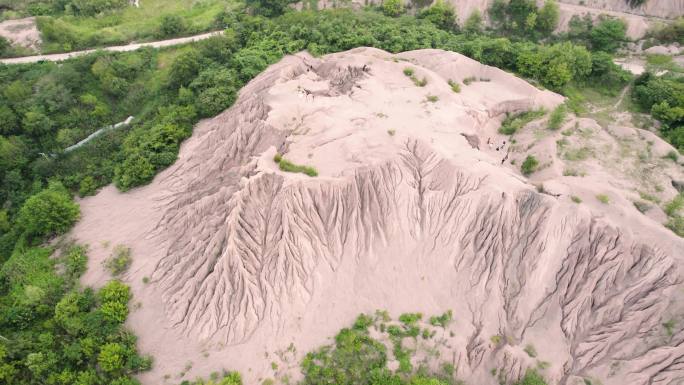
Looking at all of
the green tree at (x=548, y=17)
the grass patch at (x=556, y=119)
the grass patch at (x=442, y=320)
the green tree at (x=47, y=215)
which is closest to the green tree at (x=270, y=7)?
the green tree at (x=548, y=17)

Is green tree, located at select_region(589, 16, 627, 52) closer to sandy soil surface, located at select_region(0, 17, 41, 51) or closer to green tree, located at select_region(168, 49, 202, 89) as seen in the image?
green tree, located at select_region(168, 49, 202, 89)

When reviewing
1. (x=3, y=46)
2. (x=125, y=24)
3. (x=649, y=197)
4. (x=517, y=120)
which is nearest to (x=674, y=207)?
(x=649, y=197)

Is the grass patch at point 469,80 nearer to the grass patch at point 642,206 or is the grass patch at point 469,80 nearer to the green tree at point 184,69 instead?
the grass patch at point 642,206

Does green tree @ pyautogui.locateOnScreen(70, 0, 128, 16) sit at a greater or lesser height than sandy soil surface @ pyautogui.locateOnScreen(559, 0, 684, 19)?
greater

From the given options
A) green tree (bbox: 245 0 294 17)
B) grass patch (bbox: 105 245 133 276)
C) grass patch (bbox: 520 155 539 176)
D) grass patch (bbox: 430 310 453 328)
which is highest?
green tree (bbox: 245 0 294 17)

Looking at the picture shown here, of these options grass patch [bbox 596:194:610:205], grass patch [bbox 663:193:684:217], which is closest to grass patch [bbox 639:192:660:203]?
grass patch [bbox 663:193:684:217]

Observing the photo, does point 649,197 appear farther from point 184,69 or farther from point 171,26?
point 171,26

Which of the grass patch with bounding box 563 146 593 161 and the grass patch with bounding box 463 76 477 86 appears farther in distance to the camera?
the grass patch with bounding box 463 76 477 86

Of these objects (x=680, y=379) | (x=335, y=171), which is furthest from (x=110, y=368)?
(x=680, y=379)
